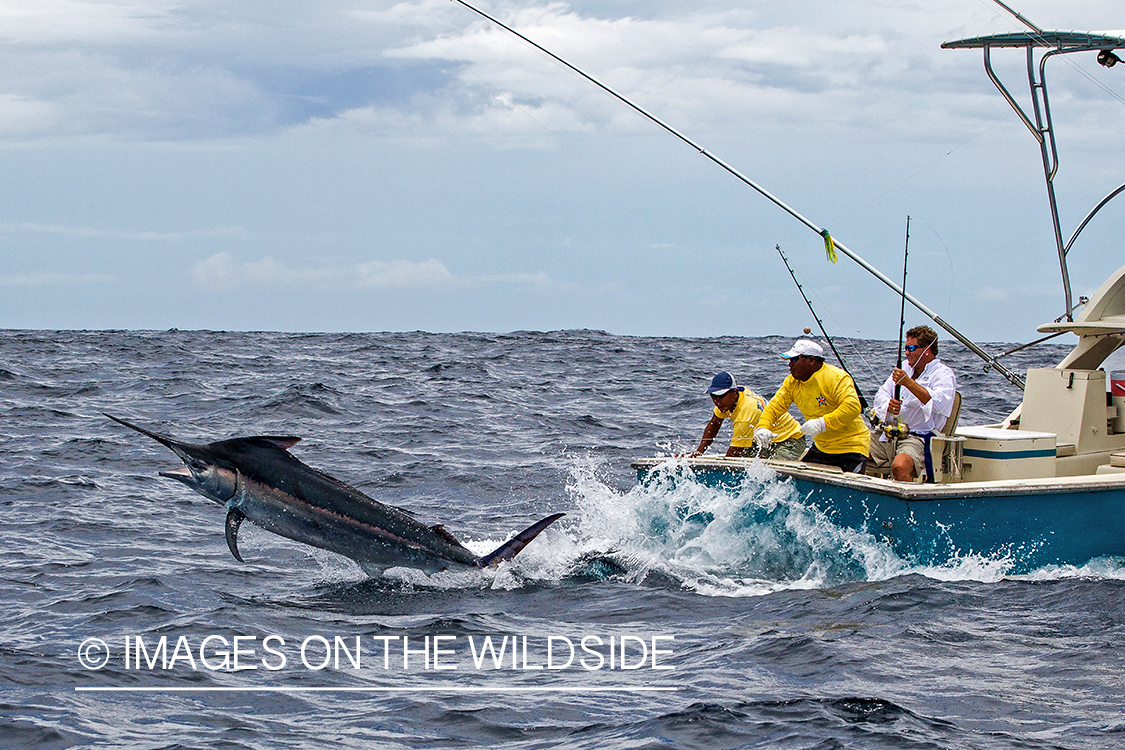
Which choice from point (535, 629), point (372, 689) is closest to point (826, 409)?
point (535, 629)

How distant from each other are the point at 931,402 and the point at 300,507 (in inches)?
204

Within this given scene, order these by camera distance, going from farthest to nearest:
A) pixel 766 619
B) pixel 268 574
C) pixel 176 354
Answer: pixel 176 354 < pixel 268 574 < pixel 766 619

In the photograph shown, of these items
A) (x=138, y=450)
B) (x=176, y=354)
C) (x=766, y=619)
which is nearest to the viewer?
(x=766, y=619)

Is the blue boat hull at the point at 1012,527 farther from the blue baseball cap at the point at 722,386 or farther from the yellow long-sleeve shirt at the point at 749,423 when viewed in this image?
the blue baseball cap at the point at 722,386

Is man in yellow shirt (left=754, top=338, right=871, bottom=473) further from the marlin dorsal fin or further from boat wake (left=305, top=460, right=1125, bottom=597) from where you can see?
the marlin dorsal fin

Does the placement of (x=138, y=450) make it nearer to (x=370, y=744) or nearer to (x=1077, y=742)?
(x=370, y=744)

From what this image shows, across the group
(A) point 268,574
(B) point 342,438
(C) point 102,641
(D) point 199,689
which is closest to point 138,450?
(B) point 342,438

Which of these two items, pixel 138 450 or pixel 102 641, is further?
pixel 138 450

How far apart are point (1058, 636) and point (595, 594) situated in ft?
10.2

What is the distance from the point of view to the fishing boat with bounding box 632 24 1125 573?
8.18 m

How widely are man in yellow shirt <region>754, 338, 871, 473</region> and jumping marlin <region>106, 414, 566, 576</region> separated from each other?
251cm

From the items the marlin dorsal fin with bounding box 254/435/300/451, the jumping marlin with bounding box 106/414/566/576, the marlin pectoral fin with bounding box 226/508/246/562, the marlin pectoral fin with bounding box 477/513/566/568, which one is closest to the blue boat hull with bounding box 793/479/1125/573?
the marlin pectoral fin with bounding box 477/513/566/568

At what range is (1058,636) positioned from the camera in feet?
22.7

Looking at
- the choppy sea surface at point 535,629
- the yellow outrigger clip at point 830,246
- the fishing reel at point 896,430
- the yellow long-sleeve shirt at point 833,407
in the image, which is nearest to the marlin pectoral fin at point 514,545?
the choppy sea surface at point 535,629
